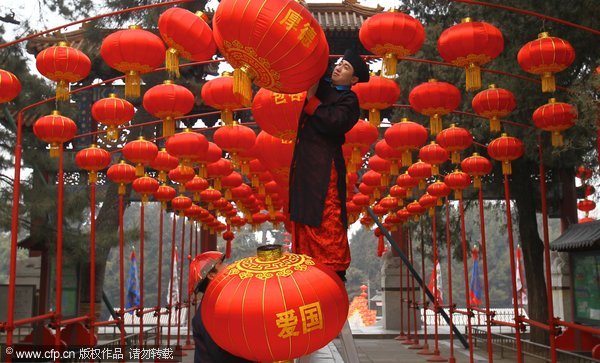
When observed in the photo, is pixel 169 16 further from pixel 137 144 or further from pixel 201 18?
pixel 137 144

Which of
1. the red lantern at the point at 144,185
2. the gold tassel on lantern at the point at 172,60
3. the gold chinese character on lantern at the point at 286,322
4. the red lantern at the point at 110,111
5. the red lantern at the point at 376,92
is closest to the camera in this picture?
the gold chinese character on lantern at the point at 286,322

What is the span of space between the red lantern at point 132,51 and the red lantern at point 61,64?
0.41 meters

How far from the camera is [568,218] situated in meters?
15.5

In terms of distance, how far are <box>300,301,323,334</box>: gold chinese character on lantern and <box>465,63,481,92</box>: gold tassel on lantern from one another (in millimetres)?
3405

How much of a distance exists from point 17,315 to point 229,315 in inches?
584

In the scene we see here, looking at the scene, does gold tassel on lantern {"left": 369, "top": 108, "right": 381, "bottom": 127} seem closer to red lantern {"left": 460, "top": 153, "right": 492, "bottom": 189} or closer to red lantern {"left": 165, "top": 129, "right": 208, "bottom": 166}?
red lantern {"left": 165, "top": 129, "right": 208, "bottom": 166}

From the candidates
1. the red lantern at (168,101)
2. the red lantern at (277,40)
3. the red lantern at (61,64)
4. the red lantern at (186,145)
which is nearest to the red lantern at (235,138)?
the red lantern at (186,145)

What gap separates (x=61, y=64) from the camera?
6113 mm

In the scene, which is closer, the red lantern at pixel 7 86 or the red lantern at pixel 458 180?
the red lantern at pixel 7 86

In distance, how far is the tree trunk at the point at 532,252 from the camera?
539 inches

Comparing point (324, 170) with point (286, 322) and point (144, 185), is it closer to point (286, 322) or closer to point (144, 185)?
point (286, 322)

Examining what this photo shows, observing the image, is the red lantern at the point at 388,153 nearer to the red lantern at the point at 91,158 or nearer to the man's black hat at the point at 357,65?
the red lantern at the point at 91,158

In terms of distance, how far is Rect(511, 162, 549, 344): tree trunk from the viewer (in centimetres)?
1369

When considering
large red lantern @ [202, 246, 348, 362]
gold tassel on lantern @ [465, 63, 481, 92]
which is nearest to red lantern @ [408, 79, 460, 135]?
gold tassel on lantern @ [465, 63, 481, 92]
